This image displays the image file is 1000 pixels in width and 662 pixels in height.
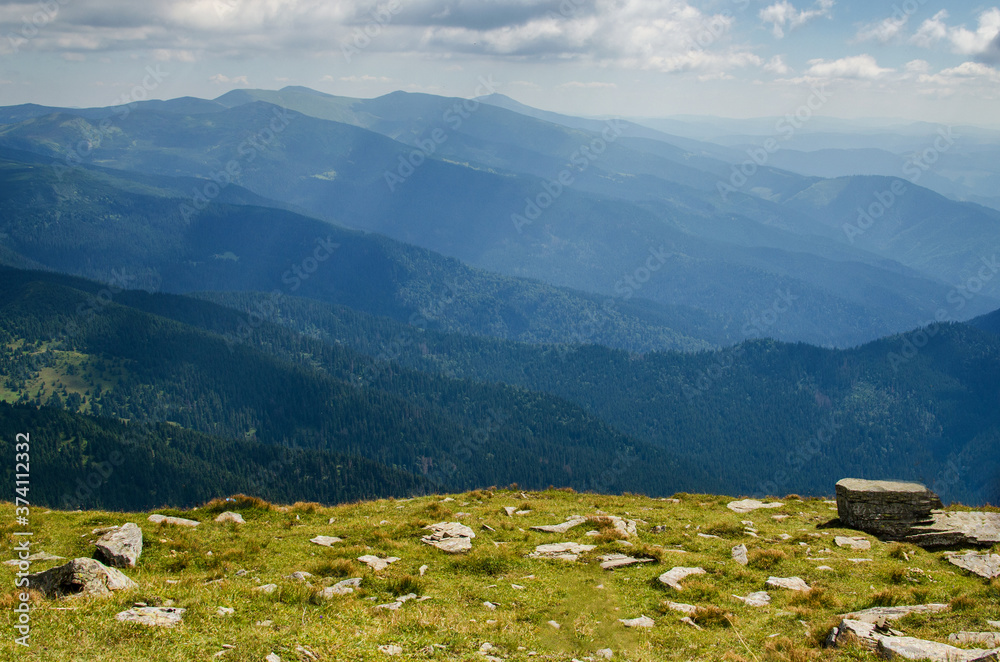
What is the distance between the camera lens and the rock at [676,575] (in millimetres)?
20188

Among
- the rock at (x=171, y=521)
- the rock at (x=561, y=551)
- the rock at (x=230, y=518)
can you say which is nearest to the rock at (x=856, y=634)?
the rock at (x=561, y=551)

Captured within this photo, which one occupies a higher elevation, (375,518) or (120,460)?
(375,518)

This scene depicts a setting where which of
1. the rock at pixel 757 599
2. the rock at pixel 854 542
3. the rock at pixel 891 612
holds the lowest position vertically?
the rock at pixel 854 542

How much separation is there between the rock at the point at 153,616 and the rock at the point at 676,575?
1454cm

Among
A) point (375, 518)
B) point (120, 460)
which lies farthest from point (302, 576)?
point (120, 460)

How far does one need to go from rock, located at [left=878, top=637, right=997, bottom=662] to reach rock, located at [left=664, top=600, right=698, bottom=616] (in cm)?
474

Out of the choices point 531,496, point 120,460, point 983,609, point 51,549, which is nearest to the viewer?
point 983,609

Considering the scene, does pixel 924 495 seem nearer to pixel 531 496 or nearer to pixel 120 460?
pixel 531 496

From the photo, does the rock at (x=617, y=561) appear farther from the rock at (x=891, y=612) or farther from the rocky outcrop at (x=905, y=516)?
the rocky outcrop at (x=905, y=516)

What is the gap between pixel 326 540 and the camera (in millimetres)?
25031

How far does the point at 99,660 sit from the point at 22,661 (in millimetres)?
1503

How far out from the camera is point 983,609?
1670cm

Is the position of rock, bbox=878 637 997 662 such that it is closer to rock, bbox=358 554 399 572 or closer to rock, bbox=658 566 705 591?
rock, bbox=658 566 705 591

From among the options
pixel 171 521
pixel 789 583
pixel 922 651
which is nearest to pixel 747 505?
pixel 789 583
